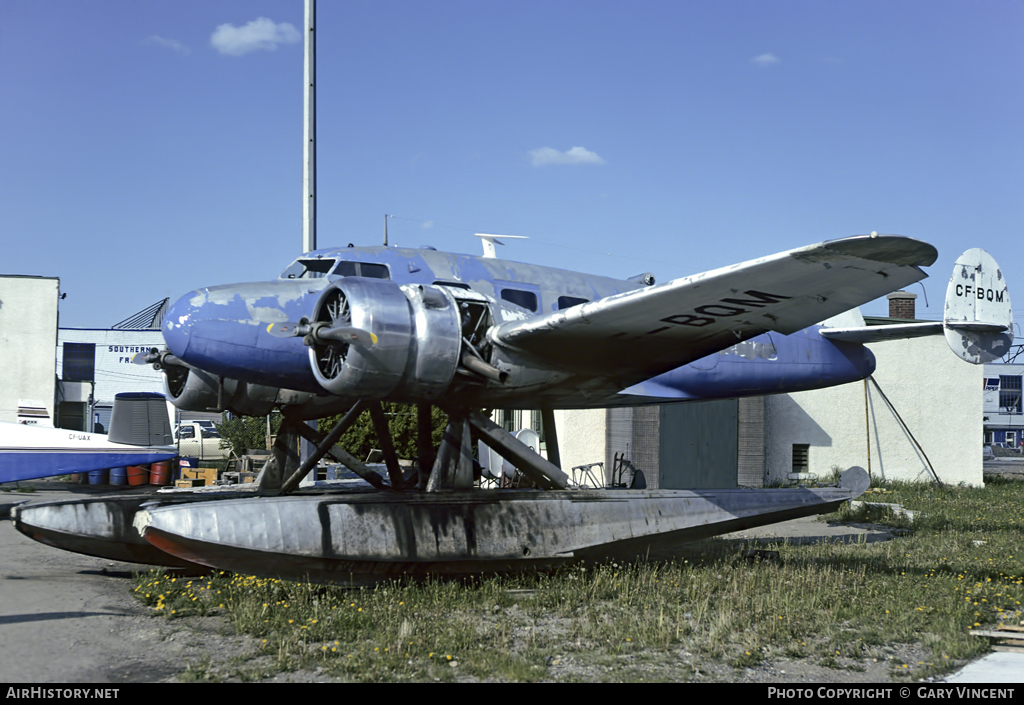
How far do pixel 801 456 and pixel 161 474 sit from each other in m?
19.4

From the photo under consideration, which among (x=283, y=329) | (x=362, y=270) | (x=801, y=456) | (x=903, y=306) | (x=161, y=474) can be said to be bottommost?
(x=161, y=474)

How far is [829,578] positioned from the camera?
32.1 feet

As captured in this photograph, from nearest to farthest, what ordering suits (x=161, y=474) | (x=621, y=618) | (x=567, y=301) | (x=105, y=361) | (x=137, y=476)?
(x=621, y=618), (x=567, y=301), (x=161, y=474), (x=137, y=476), (x=105, y=361)

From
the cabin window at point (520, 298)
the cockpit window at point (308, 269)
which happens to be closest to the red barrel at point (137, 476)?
the cockpit window at point (308, 269)

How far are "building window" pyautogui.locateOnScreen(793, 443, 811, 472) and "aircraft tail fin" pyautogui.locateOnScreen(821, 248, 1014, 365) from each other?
43.9 ft

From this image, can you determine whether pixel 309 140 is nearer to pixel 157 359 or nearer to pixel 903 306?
pixel 157 359

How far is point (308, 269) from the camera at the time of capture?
34.0ft

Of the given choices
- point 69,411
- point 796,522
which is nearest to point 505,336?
point 796,522

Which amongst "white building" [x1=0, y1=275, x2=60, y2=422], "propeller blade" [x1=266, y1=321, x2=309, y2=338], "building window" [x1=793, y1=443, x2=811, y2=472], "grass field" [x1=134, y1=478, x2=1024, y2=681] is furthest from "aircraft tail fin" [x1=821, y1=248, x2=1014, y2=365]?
"white building" [x1=0, y1=275, x2=60, y2=422]

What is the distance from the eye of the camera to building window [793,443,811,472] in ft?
77.5

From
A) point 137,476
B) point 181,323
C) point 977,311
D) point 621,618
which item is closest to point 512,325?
point 621,618

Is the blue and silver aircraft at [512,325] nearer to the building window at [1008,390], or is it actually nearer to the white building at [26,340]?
the white building at [26,340]

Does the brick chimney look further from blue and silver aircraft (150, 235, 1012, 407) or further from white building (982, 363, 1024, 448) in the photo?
white building (982, 363, 1024, 448)

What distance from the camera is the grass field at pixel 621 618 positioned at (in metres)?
6.60
